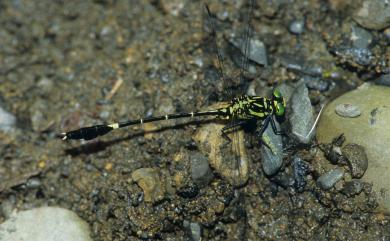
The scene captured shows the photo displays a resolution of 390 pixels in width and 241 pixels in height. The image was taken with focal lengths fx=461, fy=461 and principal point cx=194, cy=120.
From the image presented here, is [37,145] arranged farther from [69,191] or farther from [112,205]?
[112,205]

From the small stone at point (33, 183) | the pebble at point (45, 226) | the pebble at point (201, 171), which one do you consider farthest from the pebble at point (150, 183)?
the small stone at point (33, 183)

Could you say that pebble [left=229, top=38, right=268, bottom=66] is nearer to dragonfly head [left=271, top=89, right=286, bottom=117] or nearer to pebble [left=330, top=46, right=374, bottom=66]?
dragonfly head [left=271, top=89, right=286, bottom=117]

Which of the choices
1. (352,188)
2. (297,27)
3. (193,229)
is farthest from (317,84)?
(193,229)

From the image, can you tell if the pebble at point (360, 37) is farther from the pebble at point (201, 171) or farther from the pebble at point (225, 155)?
the pebble at point (201, 171)

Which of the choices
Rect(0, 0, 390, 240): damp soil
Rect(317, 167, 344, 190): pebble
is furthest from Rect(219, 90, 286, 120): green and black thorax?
Rect(317, 167, 344, 190): pebble

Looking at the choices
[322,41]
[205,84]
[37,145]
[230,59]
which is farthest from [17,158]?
[322,41]
